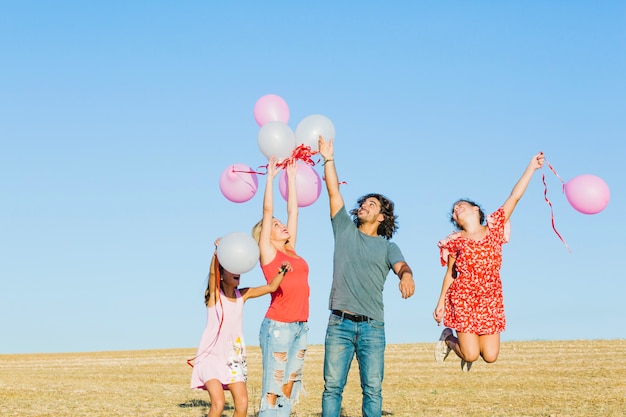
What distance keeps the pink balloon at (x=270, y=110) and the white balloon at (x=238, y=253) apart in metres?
2.26

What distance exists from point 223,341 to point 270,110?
296 cm

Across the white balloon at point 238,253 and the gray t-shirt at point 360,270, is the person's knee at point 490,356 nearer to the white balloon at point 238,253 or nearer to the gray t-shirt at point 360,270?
the gray t-shirt at point 360,270

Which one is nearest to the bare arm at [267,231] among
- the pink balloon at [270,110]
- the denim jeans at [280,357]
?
the denim jeans at [280,357]

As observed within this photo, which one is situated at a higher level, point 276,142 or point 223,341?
point 276,142

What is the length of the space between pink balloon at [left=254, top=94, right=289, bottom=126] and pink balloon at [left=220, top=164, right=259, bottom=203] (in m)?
0.74

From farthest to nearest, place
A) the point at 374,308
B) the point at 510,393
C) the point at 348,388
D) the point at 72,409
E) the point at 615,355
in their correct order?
the point at 615,355 → the point at 348,388 → the point at 510,393 → the point at 72,409 → the point at 374,308

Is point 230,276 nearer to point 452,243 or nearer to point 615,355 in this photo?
point 452,243

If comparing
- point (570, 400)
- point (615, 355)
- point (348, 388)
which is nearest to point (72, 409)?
point (348, 388)

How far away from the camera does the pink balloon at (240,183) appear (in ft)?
29.8

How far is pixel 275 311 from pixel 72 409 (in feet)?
23.2

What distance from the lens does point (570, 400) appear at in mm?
13773

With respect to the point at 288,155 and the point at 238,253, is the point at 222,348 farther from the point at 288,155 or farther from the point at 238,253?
the point at 288,155

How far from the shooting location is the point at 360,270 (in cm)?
759

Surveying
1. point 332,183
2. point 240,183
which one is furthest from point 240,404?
point 240,183
